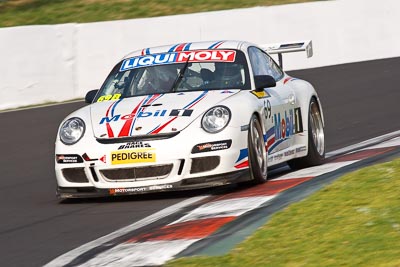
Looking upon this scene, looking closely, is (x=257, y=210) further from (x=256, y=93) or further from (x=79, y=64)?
(x=79, y=64)

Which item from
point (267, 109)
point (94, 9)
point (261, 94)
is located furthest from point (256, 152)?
point (94, 9)

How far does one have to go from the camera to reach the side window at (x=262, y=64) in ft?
33.9

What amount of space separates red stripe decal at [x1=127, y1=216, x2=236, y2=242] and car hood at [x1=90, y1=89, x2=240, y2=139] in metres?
1.59

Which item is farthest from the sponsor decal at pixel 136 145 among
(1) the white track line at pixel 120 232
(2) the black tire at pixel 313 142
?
(2) the black tire at pixel 313 142

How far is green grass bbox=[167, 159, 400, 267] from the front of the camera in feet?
19.2

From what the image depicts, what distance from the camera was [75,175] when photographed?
926cm

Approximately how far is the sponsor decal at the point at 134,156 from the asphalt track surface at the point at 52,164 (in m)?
0.35

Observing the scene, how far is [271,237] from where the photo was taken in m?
6.53

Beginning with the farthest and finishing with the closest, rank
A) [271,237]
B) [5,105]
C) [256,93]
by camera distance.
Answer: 1. [5,105]
2. [256,93]
3. [271,237]

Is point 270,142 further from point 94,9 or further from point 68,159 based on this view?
point 94,9

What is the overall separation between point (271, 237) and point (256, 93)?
3.40 m

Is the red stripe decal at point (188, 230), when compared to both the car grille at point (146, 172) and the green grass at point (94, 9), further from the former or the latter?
the green grass at point (94, 9)

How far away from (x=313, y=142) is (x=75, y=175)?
2.65 m

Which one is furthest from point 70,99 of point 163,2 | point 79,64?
point 163,2
